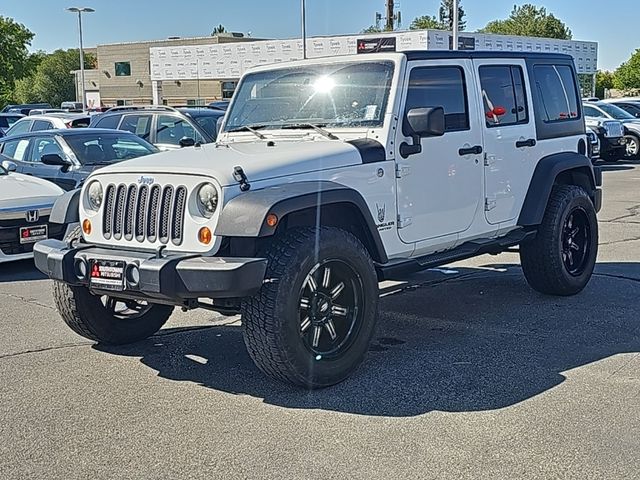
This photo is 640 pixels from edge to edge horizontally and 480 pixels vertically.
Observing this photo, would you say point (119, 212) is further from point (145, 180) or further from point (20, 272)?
point (20, 272)

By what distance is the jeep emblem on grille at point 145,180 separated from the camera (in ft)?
16.8

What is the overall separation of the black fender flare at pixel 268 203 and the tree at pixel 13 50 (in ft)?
173

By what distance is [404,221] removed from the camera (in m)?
5.84

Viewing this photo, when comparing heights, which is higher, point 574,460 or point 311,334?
point 311,334

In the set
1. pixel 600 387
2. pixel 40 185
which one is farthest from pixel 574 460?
pixel 40 185

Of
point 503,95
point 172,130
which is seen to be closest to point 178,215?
point 503,95

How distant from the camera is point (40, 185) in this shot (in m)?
9.53

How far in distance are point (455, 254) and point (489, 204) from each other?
613 millimetres

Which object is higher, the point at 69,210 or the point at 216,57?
the point at 216,57

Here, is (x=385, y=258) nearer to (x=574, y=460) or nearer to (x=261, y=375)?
(x=261, y=375)

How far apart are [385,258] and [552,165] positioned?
2283 mm

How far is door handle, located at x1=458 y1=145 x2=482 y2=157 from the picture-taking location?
6.34m

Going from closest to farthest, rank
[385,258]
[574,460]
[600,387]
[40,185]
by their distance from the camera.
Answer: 1. [574,460]
2. [600,387]
3. [385,258]
4. [40,185]

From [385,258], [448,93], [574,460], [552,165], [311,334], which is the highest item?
[448,93]
